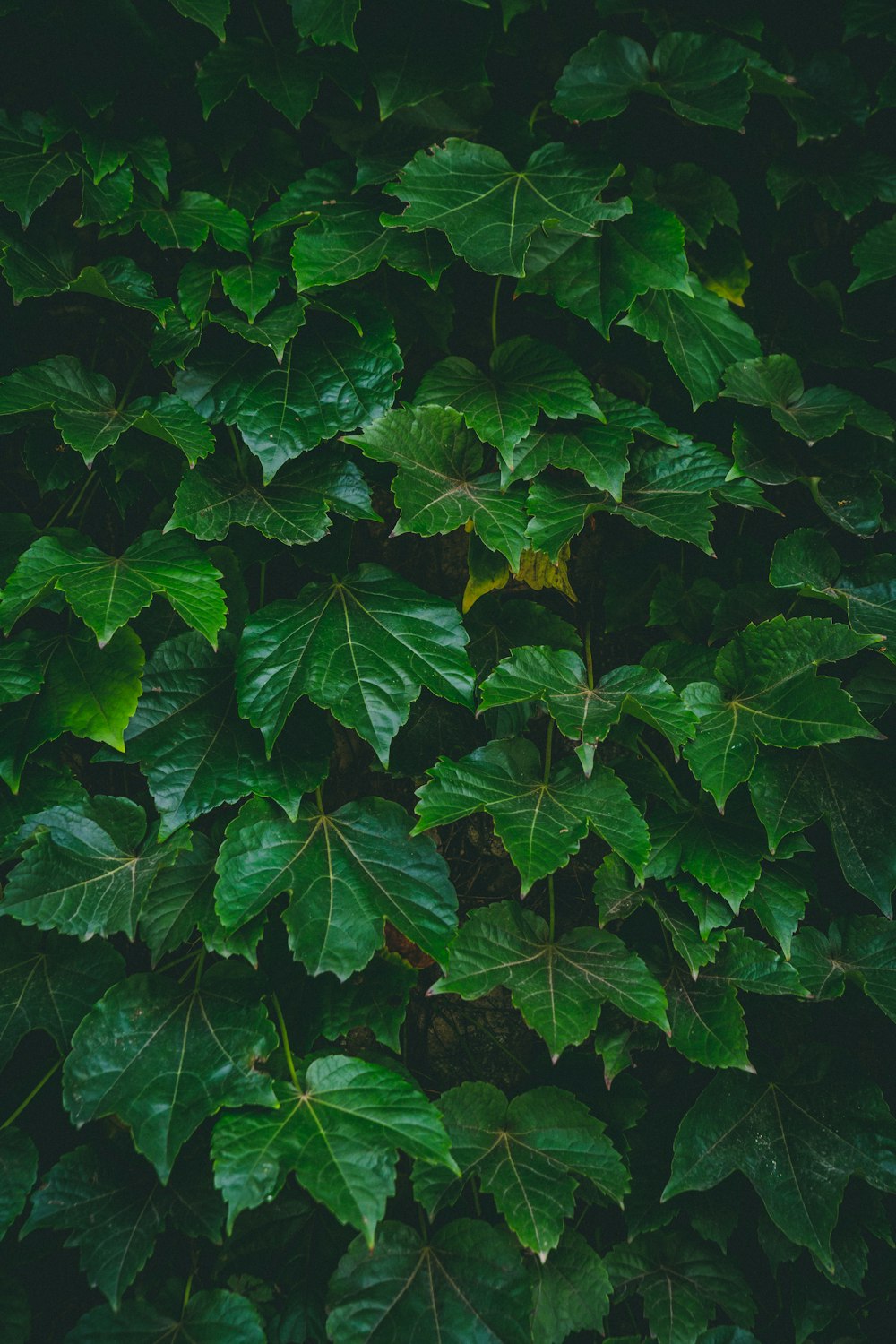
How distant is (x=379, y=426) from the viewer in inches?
71.7

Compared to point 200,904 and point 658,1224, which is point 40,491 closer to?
point 200,904

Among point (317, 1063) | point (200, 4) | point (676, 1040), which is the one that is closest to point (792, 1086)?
point (676, 1040)

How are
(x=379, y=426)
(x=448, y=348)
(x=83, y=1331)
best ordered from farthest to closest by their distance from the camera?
(x=448, y=348)
(x=379, y=426)
(x=83, y=1331)

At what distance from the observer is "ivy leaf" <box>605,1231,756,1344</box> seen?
76.8 inches

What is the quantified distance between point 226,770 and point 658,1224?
142cm

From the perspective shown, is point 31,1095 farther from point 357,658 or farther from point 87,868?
point 357,658

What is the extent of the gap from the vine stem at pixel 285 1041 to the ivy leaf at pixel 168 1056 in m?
0.06

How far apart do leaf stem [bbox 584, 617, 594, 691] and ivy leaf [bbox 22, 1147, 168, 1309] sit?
1.38m

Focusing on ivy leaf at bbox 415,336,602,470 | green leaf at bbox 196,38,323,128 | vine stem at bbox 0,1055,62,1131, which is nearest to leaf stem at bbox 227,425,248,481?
ivy leaf at bbox 415,336,602,470

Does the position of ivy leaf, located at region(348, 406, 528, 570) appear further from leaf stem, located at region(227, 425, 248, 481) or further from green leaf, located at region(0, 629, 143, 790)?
green leaf, located at region(0, 629, 143, 790)

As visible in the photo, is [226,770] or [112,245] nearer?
[226,770]

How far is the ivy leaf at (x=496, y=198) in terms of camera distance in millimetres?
1803

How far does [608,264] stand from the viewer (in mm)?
1921

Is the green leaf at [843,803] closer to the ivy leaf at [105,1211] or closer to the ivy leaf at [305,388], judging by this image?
the ivy leaf at [305,388]
